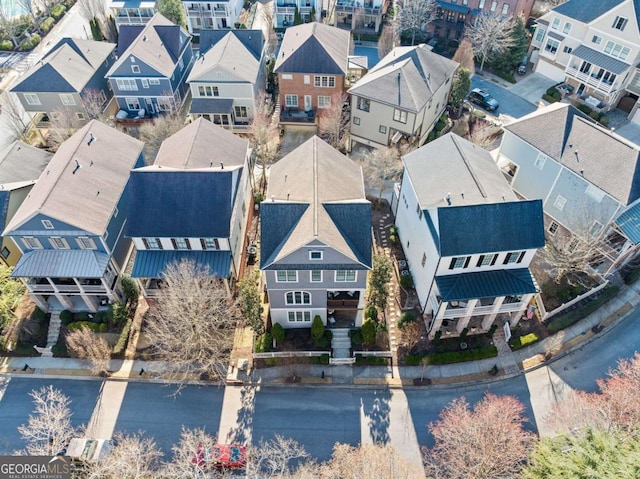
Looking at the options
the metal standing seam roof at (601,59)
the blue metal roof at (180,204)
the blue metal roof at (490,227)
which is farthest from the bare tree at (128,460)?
the metal standing seam roof at (601,59)

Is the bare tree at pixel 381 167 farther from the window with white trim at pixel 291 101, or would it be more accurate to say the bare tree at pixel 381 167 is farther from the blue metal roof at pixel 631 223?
the blue metal roof at pixel 631 223

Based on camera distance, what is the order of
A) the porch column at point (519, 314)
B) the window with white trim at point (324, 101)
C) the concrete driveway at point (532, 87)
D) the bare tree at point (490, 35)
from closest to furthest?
1. the porch column at point (519, 314)
2. the window with white trim at point (324, 101)
3. the bare tree at point (490, 35)
4. the concrete driveway at point (532, 87)

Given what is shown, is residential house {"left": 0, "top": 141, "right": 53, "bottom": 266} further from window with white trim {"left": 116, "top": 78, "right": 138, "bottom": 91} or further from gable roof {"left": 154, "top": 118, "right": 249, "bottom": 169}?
window with white trim {"left": 116, "top": 78, "right": 138, "bottom": 91}

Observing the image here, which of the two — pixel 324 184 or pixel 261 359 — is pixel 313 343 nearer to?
pixel 261 359

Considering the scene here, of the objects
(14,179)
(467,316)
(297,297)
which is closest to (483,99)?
(467,316)

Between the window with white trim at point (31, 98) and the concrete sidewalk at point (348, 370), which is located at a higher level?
the window with white trim at point (31, 98)

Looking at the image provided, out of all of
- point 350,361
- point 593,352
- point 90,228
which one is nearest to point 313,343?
point 350,361

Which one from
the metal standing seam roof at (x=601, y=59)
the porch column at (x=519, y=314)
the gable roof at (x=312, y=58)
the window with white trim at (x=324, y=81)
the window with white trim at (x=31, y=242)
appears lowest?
Result: the porch column at (x=519, y=314)
